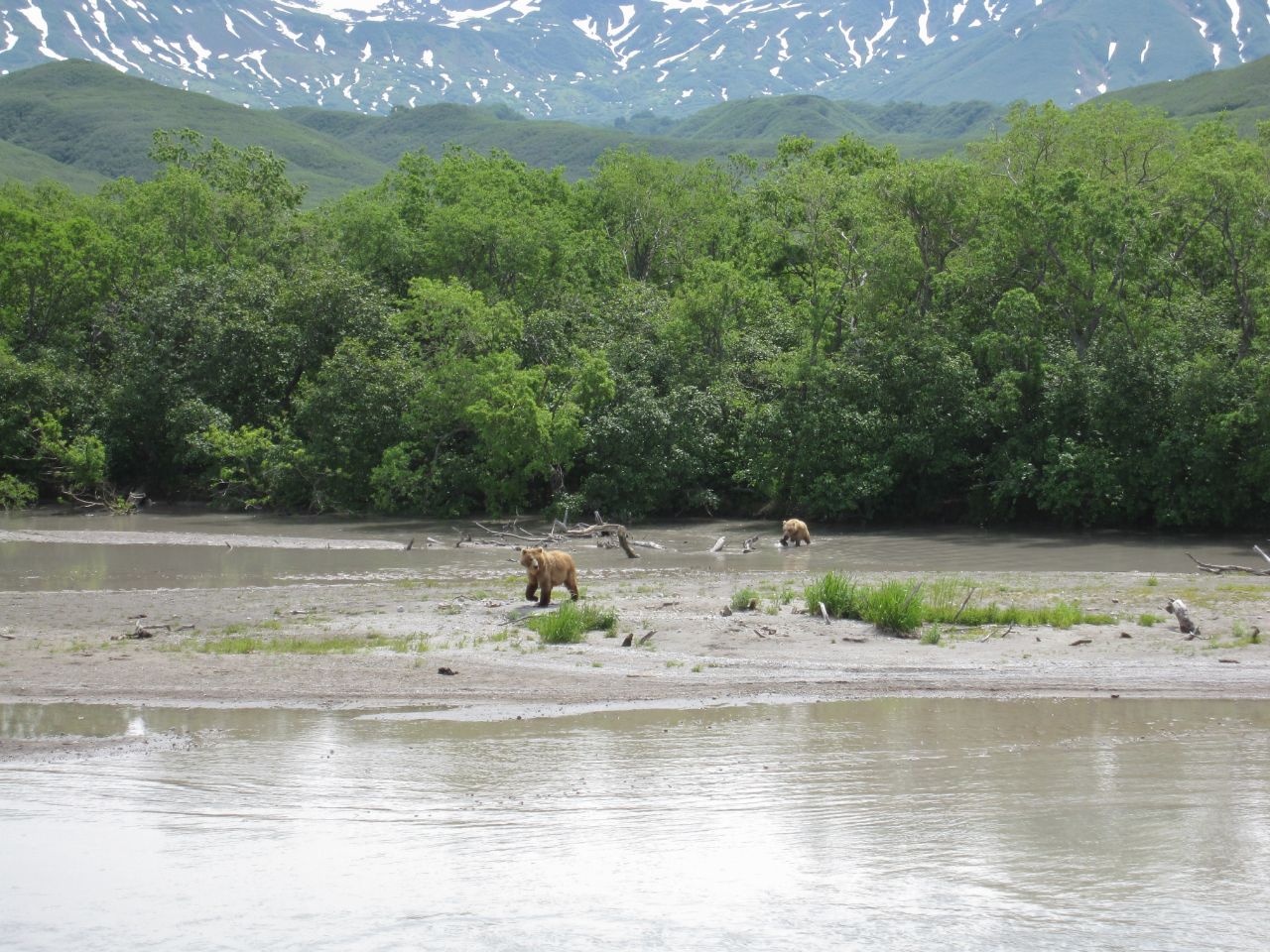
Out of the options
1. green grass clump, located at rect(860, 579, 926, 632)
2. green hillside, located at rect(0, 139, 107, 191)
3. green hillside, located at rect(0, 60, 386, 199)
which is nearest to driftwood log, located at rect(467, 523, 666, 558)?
green grass clump, located at rect(860, 579, 926, 632)

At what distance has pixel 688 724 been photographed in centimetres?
1111

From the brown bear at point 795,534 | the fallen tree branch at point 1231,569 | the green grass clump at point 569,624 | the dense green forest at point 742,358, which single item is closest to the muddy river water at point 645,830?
the green grass clump at point 569,624

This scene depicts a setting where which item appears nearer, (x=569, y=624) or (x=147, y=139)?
(x=569, y=624)

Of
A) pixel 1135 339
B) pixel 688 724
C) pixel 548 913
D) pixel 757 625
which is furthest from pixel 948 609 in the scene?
pixel 1135 339

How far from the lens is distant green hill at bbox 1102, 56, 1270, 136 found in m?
139

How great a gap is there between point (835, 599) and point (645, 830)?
7.75m

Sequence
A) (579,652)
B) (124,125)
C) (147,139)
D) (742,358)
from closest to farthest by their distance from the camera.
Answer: (579,652) → (742,358) → (147,139) → (124,125)

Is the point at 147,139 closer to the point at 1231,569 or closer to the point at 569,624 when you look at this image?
the point at 1231,569

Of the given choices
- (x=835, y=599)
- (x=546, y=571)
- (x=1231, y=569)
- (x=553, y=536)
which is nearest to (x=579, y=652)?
(x=546, y=571)

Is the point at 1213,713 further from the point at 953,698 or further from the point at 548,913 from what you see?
the point at 548,913

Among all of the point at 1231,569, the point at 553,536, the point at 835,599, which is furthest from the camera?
the point at 553,536

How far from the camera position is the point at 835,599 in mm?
15898

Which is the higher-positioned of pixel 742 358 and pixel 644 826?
pixel 742 358

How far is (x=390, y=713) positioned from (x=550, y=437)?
20.3 metres
